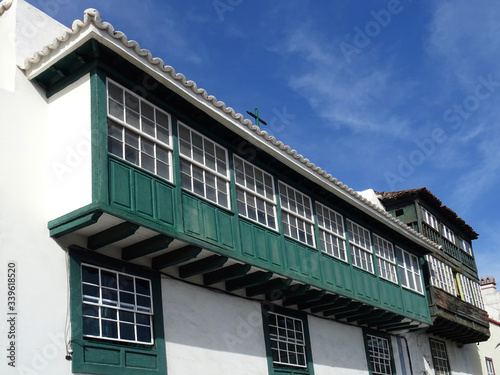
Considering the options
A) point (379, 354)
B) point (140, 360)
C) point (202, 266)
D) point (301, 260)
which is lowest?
point (140, 360)

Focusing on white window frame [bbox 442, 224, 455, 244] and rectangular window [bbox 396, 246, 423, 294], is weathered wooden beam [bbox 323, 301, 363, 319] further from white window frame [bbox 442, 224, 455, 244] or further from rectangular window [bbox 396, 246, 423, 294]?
white window frame [bbox 442, 224, 455, 244]

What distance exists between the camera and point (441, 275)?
21703mm

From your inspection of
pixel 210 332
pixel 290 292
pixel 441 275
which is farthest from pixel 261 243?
pixel 441 275

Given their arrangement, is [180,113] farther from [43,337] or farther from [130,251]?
[43,337]

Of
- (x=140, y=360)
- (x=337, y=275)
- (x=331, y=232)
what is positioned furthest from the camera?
(x=331, y=232)

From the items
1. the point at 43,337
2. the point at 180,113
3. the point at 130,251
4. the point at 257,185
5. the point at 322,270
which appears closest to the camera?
the point at 43,337

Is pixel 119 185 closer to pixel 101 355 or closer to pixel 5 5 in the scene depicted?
pixel 101 355

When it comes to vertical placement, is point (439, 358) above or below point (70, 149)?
below

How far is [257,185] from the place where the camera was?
43.0 feet

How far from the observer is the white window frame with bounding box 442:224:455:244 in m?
24.3

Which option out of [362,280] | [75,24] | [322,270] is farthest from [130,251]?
[362,280]

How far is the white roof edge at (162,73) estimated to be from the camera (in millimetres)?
9492

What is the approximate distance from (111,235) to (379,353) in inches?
398

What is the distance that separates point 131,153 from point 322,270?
5756mm
